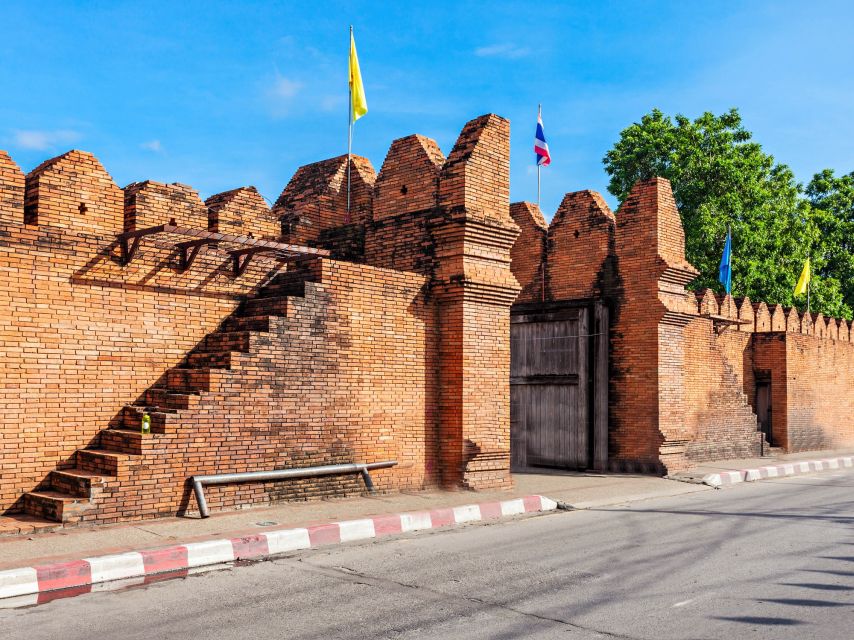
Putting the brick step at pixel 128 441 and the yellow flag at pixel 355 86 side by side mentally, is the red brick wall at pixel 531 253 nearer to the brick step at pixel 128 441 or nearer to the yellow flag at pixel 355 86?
the yellow flag at pixel 355 86

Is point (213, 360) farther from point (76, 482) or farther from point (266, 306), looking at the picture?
point (76, 482)

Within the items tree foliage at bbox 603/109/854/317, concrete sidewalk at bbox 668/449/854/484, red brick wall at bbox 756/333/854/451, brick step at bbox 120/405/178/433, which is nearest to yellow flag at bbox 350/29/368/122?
brick step at bbox 120/405/178/433

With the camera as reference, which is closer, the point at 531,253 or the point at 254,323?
the point at 254,323

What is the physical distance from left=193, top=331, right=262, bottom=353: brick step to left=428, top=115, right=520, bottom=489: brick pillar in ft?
10.4

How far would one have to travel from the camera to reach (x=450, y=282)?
1181 centimetres

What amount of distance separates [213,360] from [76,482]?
2.20m

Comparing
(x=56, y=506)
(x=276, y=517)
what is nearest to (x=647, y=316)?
(x=276, y=517)

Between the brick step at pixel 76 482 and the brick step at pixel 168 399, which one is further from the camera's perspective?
the brick step at pixel 168 399

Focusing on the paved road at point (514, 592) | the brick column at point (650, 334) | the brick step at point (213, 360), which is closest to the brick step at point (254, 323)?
the brick step at point (213, 360)

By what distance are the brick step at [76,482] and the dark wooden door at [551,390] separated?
9.74 m

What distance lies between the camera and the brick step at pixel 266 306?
34.1 feet

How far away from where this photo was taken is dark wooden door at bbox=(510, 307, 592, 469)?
15.9 m

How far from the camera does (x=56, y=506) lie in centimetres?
827

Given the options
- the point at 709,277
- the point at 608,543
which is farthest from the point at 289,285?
the point at 709,277
